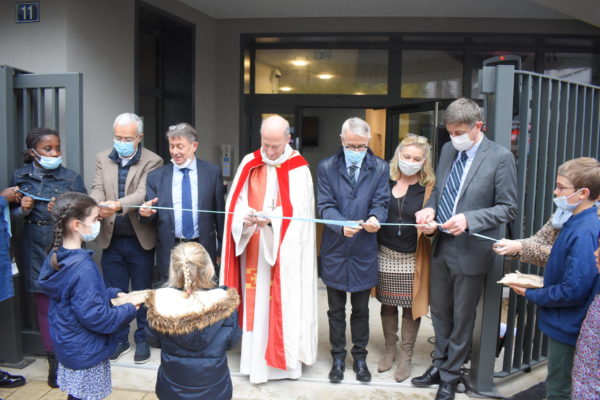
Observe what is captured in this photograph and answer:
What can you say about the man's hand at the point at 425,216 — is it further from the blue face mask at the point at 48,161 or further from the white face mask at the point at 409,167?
the blue face mask at the point at 48,161

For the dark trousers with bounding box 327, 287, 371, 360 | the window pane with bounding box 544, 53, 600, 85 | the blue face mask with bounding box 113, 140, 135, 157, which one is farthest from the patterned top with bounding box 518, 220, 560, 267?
the window pane with bounding box 544, 53, 600, 85

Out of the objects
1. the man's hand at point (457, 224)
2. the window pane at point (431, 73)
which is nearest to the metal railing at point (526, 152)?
the man's hand at point (457, 224)

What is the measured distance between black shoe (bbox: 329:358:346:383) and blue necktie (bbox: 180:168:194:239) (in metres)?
1.46

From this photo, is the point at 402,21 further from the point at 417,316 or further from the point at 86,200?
the point at 86,200

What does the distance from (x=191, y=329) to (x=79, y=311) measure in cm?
61

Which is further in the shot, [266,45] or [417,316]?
[266,45]

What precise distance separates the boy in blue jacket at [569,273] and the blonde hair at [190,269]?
5.73 ft

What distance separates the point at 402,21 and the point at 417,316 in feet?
14.8

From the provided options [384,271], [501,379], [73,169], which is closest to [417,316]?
[384,271]

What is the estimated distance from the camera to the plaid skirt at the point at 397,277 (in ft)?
11.8

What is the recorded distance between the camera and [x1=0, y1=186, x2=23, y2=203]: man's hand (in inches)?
137

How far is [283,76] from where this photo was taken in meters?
7.07

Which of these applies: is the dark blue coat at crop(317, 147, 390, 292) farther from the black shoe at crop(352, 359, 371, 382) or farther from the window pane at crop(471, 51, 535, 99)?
the window pane at crop(471, 51, 535, 99)

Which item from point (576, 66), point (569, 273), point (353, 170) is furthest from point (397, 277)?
point (576, 66)
